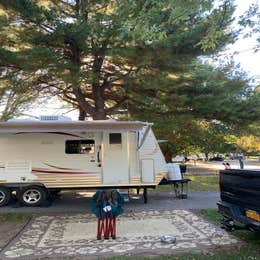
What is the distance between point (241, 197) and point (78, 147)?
6162 mm

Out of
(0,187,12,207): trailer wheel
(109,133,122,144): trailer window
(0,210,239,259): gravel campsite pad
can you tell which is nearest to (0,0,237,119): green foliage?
(109,133,122,144): trailer window

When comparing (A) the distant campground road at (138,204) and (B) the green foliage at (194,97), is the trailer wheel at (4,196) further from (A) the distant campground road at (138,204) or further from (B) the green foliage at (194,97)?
(B) the green foliage at (194,97)

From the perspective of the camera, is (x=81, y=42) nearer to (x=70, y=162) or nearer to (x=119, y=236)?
(x=70, y=162)

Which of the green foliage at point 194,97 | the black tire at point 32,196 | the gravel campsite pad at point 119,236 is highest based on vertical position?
the green foliage at point 194,97

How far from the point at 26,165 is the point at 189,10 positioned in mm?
7479

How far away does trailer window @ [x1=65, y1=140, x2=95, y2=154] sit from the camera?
1080 centimetres

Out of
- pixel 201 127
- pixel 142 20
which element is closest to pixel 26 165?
pixel 142 20

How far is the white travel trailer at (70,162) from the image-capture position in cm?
1056

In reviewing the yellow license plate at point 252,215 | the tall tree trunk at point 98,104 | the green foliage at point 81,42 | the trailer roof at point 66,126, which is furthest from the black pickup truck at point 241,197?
the tall tree trunk at point 98,104

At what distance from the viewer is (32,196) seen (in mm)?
10656

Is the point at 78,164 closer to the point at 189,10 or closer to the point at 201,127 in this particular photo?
the point at 189,10

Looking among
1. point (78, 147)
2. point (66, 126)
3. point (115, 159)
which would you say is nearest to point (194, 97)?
point (115, 159)

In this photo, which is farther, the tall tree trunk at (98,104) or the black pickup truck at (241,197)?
the tall tree trunk at (98,104)

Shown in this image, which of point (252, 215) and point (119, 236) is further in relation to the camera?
point (119, 236)
